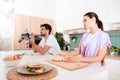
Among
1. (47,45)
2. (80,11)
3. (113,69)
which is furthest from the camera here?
(80,11)

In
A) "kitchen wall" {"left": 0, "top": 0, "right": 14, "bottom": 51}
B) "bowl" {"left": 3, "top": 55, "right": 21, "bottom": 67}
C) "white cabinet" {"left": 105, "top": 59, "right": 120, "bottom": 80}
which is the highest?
"kitchen wall" {"left": 0, "top": 0, "right": 14, "bottom": 51}

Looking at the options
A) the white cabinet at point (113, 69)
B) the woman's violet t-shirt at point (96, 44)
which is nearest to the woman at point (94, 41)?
the woman's violet t-shirt at point (96, 44)

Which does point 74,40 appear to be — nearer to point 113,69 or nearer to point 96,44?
point 113,69

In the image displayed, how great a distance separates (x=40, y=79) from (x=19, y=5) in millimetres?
3383

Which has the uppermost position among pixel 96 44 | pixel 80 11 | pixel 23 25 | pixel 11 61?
pixel 80 11

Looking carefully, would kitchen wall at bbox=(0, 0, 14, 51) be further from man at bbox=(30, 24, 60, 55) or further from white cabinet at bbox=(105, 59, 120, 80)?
white cabinet at bbox=(105, 59, 120, 80)

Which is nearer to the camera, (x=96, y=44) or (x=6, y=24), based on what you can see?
(x=96, y=44)

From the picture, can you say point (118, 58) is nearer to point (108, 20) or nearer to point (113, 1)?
point (108, 20)

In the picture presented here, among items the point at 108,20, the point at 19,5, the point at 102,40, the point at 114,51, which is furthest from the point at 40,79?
the point at 19,5

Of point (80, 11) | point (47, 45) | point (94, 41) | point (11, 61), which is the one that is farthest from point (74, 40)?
point (11, 61)

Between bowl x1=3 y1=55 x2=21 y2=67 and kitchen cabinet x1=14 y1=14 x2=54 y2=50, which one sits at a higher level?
kitchen cabinet x1=14 y1=14 x2=54 y2=50

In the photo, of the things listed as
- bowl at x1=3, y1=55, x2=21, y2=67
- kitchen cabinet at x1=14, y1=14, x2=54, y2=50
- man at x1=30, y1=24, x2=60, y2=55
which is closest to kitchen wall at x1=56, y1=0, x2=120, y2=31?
kitchen cabinet at x1=14, y1=14, x2=54, y2=50

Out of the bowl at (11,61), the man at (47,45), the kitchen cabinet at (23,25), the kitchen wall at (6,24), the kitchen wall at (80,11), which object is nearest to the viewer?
the bowl at (11,61)

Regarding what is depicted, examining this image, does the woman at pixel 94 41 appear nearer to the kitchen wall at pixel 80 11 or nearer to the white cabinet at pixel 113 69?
the white cabinet at pixel 113 69
